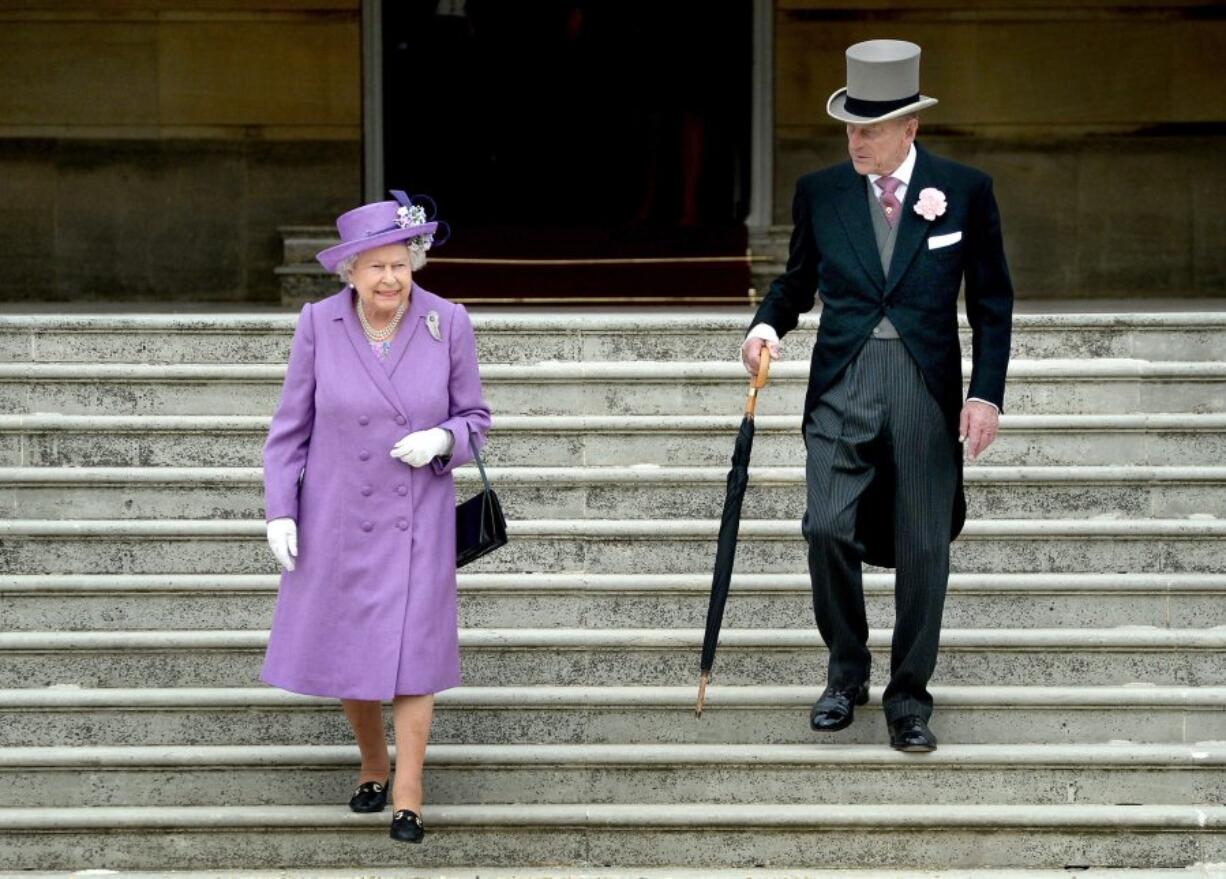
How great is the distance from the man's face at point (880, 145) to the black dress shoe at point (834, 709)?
1549 millimetres

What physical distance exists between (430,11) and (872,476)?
7.89m

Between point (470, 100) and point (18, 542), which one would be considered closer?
point (18, 542)

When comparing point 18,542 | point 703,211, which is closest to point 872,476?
point 18,542

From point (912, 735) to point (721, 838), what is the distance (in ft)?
2.12

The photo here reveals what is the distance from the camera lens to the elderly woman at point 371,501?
234 inches

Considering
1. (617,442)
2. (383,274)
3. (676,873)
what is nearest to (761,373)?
(383,274)

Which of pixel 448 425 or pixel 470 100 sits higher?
pixel 470 100

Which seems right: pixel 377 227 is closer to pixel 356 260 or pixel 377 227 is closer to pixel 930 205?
pixel 356 260

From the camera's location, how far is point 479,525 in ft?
20.0

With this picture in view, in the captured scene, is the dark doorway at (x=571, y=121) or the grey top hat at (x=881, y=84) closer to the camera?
the grey top hat at (x=881, y=84)

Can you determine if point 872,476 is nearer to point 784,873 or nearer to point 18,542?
point 784,873

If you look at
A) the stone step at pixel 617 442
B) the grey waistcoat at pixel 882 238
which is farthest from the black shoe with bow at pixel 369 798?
the stone step at pixel 617 442

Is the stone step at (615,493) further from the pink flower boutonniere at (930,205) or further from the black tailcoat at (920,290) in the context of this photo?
the pink flower boutonniere at (930,205)

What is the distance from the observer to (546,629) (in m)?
7.18
